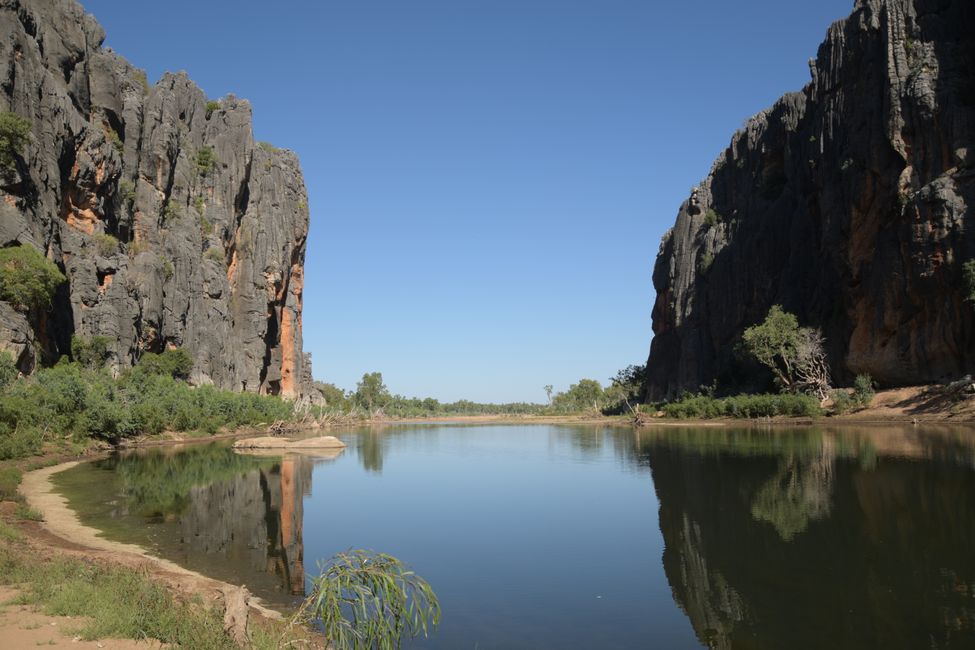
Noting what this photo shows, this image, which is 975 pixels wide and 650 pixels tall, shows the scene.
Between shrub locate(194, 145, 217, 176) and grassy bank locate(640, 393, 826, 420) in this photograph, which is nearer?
grassy bank locate(640, 393, 826, 420)

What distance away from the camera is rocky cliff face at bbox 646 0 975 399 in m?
48.9

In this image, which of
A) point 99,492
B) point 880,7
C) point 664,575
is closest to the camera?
point 664,575

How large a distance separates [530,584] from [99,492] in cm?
1678

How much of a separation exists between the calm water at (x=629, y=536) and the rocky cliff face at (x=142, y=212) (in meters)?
23.7

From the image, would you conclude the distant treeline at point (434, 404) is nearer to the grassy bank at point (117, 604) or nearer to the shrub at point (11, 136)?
the shrub at point (11, 136)

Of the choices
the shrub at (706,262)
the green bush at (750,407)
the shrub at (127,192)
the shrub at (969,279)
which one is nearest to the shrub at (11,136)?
the shrub at (127,192)

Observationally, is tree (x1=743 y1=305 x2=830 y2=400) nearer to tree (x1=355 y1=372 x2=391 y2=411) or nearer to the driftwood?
the driftwood

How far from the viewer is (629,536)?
56.0 ft

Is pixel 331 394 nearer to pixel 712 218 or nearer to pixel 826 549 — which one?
pixel 712 218

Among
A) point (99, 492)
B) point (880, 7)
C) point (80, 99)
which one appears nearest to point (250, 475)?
point (99, 492)

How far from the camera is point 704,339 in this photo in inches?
3612

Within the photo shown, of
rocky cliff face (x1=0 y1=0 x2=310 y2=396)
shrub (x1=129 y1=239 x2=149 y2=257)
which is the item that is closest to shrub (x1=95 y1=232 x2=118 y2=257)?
rocky cliff face (x1=0 y1=0 x2=310 y2=396)

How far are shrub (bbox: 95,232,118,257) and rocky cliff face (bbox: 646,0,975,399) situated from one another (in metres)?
62.8

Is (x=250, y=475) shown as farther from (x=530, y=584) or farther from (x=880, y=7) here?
(x=880, y=7)
